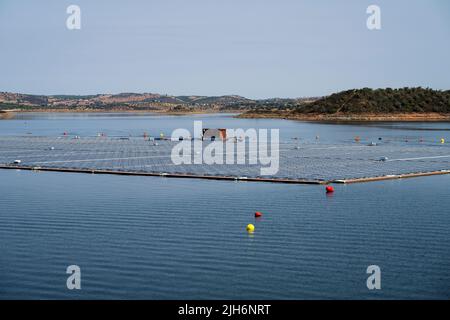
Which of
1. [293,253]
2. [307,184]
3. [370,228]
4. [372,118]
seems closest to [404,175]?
[307,184]

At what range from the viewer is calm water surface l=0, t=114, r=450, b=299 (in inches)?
718

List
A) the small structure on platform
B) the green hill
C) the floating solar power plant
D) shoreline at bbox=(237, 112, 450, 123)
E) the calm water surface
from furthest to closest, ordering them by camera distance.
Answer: the green hill < shoreline at bbox=(237, 112, 450, 123) < the small structure on platform < the floating solar power plant < the calm water surface

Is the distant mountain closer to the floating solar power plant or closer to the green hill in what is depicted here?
the green hill

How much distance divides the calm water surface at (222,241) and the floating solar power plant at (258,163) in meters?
6.11

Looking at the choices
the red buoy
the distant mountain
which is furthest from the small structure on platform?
the distant mountain

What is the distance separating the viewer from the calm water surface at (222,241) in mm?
18234

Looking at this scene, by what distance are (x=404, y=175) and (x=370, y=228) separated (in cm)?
1673

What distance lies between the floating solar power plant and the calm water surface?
20.0ft

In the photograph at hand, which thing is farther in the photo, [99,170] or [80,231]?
[99,170]

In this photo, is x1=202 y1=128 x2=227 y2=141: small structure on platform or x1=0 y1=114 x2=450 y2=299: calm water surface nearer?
x1=0 y1=114 x2=450 y2=299: calm water surface

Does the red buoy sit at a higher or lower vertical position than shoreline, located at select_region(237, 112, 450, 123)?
lower

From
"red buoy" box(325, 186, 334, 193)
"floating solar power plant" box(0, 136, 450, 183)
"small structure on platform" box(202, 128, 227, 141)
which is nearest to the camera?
"red buoy" box(325, 186, 334, 193)
